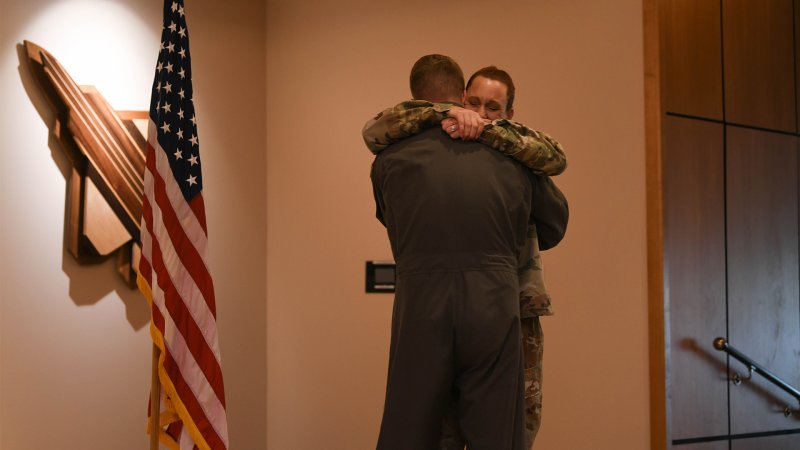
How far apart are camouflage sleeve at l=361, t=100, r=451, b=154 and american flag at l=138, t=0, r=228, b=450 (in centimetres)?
110

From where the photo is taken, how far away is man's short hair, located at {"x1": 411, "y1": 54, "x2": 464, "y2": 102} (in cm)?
226

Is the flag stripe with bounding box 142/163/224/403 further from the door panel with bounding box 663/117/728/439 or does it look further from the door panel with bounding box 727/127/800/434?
the door panel with bounding box 727/127/800/434

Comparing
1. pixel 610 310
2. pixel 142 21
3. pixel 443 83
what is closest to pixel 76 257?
pixel 142 21

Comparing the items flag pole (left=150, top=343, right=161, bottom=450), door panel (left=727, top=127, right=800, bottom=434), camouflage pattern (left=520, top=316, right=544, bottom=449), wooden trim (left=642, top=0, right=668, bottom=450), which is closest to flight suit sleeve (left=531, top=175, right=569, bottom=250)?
camouflage pattern (left=520, top=316, right=544, bottom=449)

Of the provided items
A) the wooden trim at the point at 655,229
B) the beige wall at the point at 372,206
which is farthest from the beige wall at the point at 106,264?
the wooden trim at the point at 655,229

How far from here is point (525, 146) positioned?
215cm

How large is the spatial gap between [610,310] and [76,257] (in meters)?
2.23

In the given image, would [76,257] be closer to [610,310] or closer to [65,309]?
[65,309]

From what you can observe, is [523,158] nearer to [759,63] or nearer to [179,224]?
[179,224]

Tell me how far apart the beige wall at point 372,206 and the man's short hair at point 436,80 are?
123cm

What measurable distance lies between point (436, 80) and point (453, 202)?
0.39 m

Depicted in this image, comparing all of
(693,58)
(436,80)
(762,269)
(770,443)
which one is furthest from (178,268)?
(770,443)

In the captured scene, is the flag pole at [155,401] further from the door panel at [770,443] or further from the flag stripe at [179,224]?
the door panel at [770,443]

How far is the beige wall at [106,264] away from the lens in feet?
10.7
